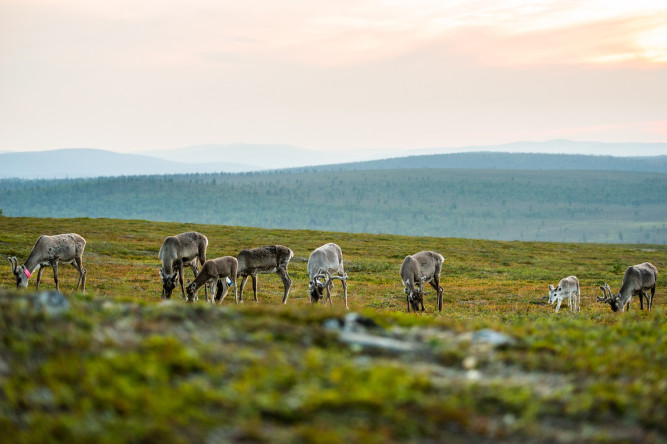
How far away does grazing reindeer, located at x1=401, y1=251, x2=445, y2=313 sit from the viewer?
87.5 feet

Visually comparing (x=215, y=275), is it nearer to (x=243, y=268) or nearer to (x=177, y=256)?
(x=243, y=268)

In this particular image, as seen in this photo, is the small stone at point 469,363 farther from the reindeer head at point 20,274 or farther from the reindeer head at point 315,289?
the reindeer head at point 20,274

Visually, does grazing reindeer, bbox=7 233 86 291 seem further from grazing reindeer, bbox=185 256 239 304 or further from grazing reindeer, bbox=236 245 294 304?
grazing reindeer, bbox=236 245 294 304

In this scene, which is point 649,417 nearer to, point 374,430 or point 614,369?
point 614,369

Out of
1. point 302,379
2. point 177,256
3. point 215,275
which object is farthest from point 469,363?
point 177,256

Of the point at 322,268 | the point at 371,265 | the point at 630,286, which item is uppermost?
the point at 322,268

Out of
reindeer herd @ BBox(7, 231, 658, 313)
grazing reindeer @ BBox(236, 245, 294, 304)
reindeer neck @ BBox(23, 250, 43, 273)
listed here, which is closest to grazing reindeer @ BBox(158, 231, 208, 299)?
reindeer herd @ BBox(7, 231, 658, 313)

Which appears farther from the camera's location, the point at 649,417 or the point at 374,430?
the point at 649,417

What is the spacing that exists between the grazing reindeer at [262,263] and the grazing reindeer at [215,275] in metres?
1.19

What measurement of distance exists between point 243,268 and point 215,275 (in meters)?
2.69

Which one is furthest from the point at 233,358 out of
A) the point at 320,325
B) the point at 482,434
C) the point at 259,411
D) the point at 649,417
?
the point at 649,417

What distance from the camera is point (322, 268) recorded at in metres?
28.3

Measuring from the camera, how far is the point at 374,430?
730 cm

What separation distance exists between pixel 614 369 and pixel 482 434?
3567mm
